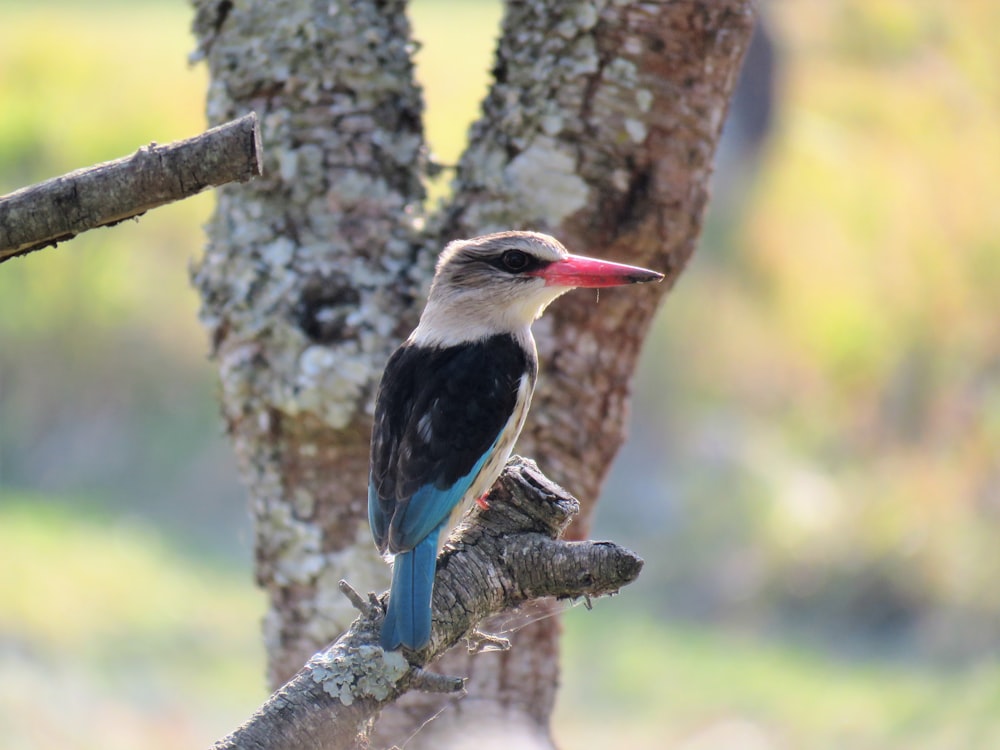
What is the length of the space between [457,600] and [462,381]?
0.69m

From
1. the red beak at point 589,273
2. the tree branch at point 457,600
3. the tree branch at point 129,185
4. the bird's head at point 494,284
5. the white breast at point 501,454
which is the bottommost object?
the tree branch at point 457,600

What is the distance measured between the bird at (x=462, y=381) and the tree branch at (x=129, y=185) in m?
0.92

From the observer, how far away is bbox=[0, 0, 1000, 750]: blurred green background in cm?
627

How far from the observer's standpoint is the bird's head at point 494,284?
290 cm

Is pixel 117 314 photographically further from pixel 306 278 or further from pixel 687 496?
pixel 306 278

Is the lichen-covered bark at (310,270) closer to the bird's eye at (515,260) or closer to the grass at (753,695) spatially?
the bird's eye at (515,260)

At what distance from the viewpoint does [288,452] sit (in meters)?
3.17

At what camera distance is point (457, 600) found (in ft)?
7.59

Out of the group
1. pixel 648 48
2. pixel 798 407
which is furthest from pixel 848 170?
pixel 648 48

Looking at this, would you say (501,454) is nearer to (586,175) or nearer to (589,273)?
(589,273)

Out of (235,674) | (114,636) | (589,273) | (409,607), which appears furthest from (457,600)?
(114,636)

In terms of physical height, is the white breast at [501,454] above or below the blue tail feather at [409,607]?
above

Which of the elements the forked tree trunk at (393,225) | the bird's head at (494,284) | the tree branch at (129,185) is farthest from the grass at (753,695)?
the tree branch at (129,185)

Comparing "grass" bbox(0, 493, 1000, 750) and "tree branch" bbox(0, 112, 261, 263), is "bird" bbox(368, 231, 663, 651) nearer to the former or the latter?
"tree branch" bbox(0, 112, 261, 263)
